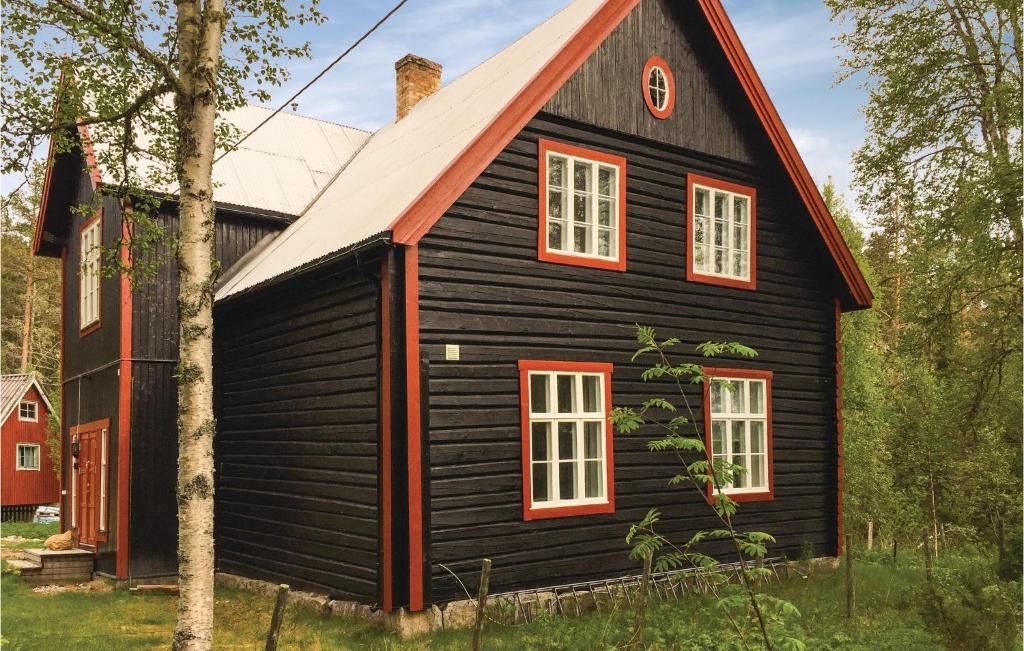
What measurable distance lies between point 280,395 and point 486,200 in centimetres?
452

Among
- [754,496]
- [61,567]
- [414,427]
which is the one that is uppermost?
[414,427]

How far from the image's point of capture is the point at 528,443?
39.4ft

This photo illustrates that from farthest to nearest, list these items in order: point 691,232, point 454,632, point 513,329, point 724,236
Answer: point 724,236 → point 691,232 → point 513,329 → point 454,632

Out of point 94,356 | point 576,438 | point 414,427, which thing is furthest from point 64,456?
point 576,438

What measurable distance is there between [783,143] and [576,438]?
640 centimetres

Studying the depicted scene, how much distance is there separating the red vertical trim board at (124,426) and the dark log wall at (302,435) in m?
1.44

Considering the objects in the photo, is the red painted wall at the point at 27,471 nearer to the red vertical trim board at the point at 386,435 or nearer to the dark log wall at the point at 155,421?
the dark log wall at the point at 155,421

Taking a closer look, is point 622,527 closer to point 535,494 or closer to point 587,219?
point 535,494

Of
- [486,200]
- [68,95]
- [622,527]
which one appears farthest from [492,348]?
[68,95]

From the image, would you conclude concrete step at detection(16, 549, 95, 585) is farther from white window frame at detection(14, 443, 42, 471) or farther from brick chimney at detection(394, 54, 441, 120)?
white window frame at detection(14, 443, 42, 471)

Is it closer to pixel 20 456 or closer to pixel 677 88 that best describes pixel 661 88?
pixel 677 88

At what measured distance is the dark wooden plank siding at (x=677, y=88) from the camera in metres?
13.4

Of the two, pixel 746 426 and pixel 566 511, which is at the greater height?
pixel 746 426

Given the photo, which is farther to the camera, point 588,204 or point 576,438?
point 588,204
